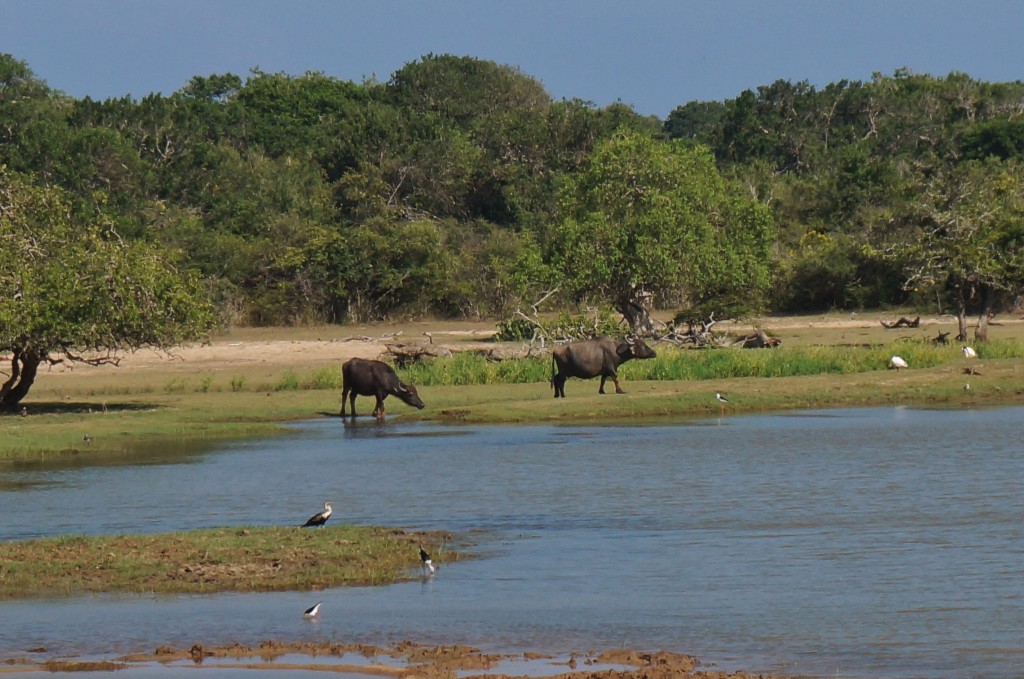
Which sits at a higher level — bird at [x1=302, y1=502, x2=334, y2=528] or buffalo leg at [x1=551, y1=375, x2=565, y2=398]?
buffalo leg at [x1=551, y1=375, x2=565, y2=398]

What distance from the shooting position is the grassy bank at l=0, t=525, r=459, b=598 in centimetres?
1345

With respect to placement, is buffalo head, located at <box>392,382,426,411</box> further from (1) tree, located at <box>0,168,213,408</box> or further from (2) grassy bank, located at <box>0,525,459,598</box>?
(2) grassy bank, located at <box>0,525,459,598</box>

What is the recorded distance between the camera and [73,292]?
26750 millimetres

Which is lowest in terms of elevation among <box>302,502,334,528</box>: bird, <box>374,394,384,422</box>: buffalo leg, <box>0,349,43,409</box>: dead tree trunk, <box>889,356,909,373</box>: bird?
<box>302,502,334,528</box>: bird

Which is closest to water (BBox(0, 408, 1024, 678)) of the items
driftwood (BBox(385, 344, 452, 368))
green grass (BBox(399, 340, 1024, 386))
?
green grass (BBox(399, 340, 1024, 386))

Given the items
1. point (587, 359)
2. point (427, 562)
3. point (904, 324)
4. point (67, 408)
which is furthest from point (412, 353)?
point (427, 562)

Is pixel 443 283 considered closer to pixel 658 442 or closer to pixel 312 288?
pixel 312 288

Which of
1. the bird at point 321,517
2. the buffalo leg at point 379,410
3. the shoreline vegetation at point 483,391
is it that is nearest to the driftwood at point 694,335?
the shoreline vegetation at point 483,391

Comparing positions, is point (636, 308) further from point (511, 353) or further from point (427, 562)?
point (427, 562)

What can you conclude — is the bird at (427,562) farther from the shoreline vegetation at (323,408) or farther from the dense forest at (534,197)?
the dense forest at (534,197)

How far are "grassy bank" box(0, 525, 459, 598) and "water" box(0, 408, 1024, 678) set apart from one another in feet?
1.46

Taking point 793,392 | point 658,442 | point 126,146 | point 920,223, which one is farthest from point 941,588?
point 126,146

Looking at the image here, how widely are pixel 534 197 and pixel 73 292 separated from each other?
3888 cm

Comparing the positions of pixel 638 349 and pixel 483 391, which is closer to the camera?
pixel 483 391
